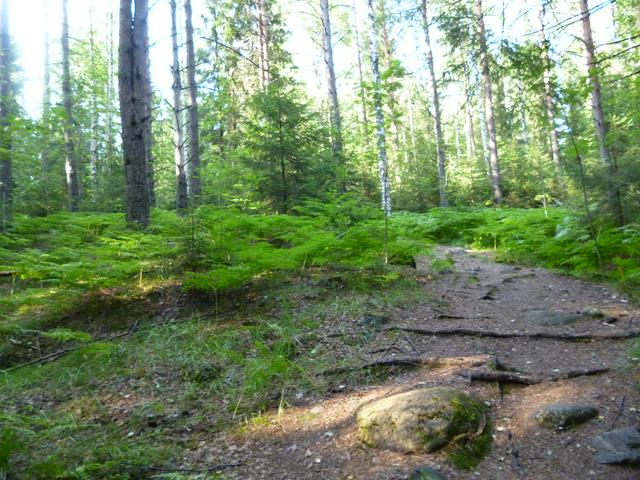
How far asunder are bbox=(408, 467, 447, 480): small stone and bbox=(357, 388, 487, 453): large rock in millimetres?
177

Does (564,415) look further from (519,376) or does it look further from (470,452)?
(470,452)

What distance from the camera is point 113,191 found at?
15.4 m

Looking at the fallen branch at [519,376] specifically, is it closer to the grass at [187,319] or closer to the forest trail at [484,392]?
the forest trail at [484,392]

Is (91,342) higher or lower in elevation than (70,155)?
lower

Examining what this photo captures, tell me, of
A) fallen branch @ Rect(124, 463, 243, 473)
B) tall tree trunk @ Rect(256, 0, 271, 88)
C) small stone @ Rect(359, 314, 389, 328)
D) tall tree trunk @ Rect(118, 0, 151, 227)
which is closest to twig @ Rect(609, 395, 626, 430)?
small stone @ Rect(359, 314, 389, 328)

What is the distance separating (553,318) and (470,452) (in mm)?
3048

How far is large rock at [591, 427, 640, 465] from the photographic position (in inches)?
97.3

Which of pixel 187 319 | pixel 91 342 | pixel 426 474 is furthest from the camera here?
pixel 187 319

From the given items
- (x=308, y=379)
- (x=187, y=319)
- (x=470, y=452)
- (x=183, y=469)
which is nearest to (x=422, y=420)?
(x=470, y=452)

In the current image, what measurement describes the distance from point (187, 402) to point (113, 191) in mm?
13740

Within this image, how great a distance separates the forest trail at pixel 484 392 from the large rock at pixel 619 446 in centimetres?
5

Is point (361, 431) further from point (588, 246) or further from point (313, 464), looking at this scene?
point (588, 246)

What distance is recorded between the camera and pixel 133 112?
24.7ft

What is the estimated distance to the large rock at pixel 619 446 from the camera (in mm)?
2471
